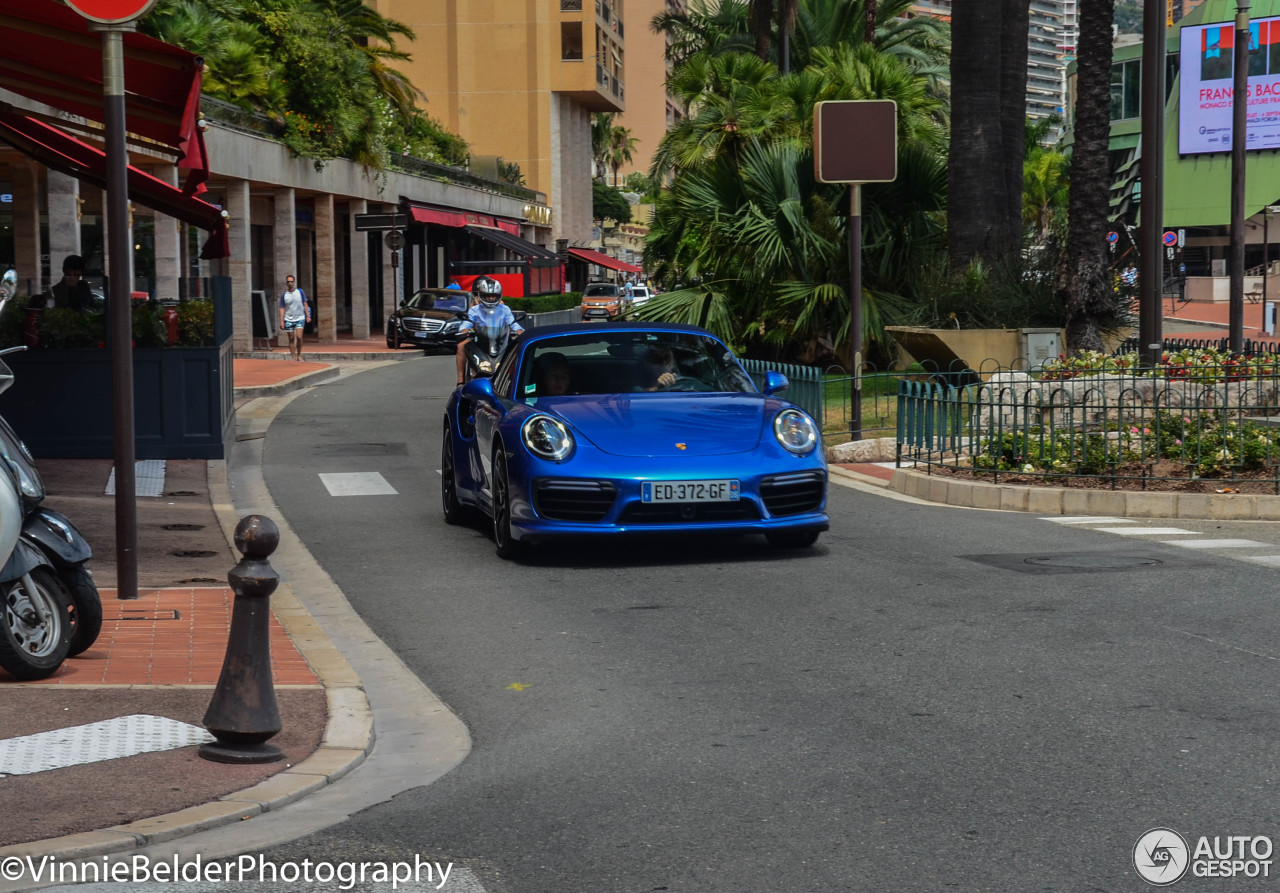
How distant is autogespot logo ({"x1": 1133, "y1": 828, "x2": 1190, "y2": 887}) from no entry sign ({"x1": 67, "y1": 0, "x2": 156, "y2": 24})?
20.8 feet

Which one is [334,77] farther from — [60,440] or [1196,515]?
[1196,515]

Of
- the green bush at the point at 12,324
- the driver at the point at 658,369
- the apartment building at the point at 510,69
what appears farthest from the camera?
the apartment building at the point at 510,69

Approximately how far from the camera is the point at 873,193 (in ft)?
69.1

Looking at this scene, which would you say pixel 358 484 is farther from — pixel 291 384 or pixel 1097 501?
pixel 291 384

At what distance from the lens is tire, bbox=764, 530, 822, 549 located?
988 cm

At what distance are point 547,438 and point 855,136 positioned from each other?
6.91 metres

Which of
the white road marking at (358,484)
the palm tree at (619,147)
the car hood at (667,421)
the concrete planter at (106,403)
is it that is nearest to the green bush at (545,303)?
the concrete planter at (106,403)

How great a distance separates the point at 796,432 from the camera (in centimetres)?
988

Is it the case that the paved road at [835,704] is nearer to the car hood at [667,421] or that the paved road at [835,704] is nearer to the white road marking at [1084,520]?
the white road marking at [1084,520]

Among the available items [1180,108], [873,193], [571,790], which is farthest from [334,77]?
[1180,108]

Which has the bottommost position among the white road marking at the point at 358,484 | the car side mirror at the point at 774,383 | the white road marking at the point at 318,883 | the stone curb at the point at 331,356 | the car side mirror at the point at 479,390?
the white road marking at the point at 358,484

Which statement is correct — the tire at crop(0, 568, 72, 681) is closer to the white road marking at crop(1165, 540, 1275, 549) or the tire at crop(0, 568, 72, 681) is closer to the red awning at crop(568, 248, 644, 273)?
the white road marking at crop(1165, 540, 1275, 549)

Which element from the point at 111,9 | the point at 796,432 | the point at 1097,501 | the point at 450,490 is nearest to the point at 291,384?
the point at 450,490

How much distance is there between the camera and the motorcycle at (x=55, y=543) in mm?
6648
